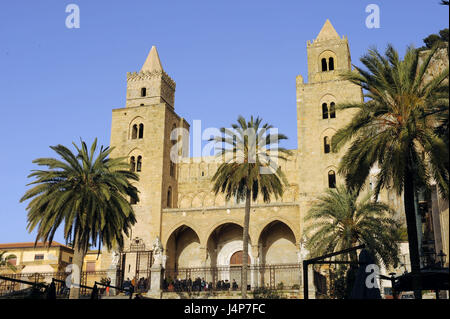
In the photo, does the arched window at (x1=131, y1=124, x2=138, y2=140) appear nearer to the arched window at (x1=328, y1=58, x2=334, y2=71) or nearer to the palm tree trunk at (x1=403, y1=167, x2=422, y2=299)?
the arched window at (x1=328, y1=58, x2=334, y2=71)

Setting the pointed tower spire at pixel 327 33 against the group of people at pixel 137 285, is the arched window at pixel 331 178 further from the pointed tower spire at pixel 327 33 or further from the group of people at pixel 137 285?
the group of people at pixel 137 285

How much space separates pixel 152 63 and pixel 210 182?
13805mm

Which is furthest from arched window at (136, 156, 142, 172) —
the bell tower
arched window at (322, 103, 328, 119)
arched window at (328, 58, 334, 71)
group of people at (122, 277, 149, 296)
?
arched window at (328, 58, 334, 71)

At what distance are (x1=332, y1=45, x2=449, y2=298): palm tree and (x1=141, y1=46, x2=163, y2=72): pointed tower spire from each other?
28462 millimetres

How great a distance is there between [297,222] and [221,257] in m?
6.71

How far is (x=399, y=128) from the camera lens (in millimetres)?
15398

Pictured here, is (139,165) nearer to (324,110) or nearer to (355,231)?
(324,110)

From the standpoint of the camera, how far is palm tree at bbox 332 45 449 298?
48.0 feet

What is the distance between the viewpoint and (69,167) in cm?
2319

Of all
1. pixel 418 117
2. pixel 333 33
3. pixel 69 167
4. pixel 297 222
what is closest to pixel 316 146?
pixel 297 222
